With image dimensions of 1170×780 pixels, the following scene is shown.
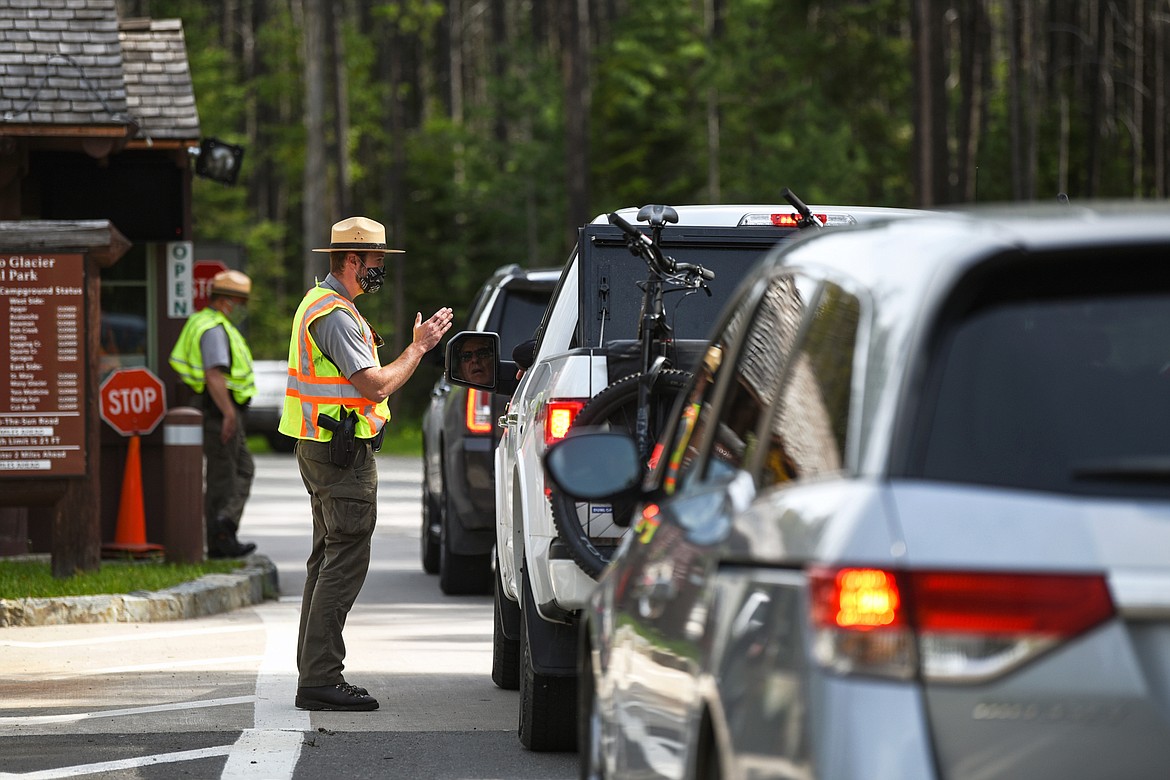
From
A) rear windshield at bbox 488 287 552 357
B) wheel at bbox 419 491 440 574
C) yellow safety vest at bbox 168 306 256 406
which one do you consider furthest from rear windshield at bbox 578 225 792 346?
yellow safety vest at bbox 168 306 256 406

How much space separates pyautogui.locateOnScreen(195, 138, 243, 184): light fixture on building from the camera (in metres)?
16.8

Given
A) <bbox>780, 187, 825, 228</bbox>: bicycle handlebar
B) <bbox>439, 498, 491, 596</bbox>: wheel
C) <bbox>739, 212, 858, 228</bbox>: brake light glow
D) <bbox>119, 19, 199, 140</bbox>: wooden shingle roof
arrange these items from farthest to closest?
<bbox>119, 19, 199, 140</bbox>: wooden shingle roof < <bbox>439, 498, 491, 596</bbox>: wheel < <bbox>739, 212, 858, 228</bbox>: brake light glow < <bbox>780, 187, 825, 228</bbox>: bicycle handlebar

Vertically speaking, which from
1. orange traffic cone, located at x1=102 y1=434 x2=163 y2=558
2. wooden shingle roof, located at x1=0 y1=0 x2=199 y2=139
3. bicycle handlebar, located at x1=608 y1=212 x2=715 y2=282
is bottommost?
orange traffic cone, located at x1=102 y1=434 x2=163 y2=558

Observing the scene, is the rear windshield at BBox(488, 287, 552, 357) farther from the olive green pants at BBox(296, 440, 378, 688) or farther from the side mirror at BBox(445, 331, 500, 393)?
the olive green pants at BBox(296, 440, 378, 688)

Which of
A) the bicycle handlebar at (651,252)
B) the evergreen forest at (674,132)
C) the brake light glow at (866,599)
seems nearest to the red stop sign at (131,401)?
the bicycle handlebar at (651,252)

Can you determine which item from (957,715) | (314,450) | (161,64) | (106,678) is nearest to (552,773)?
(314,450)

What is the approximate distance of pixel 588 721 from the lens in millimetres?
5207

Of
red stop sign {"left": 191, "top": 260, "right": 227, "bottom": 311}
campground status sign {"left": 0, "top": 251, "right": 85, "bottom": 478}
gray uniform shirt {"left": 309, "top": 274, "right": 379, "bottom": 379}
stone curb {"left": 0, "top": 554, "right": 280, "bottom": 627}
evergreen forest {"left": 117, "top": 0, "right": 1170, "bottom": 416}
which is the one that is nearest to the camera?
gray uniform shirt {"left": 309, "top": 274, "right": 379, "bottom": 379}

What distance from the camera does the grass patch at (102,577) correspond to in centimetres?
1188

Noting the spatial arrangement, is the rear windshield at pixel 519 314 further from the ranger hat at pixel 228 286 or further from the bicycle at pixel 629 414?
the bicycle at pixel 629 414

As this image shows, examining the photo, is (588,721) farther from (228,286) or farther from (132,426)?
(228,286)

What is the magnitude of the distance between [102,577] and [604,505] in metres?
6.54

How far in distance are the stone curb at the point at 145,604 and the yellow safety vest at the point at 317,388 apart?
143 inches

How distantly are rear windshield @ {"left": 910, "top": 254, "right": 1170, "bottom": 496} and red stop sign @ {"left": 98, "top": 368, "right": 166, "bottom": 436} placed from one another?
1178 centimetres
